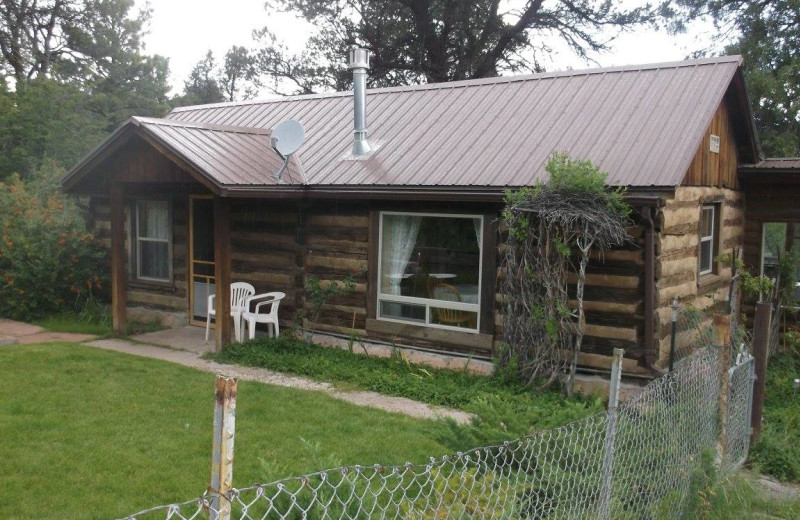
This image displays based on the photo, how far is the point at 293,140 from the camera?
37.0 ft

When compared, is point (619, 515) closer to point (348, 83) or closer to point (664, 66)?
point (664, 66)

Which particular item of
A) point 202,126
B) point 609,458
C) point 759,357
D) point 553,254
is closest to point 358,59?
point 202,126

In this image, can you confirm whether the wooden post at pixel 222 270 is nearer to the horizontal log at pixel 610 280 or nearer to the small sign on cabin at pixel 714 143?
the horizontal log at pixel 610 280

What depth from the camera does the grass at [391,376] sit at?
27.9 ft

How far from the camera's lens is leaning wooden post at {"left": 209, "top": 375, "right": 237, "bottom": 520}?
7.73 feet

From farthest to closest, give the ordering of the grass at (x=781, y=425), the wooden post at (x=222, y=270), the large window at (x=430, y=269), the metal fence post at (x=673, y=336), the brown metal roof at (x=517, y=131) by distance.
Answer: the wooden post at (x=222, y=270)
the large window at (x=430, y=269)
the brown metal roof at (x=517, y=131)
the metal fence post at (x=673, y=336)
the grass at (x=781, y=425)

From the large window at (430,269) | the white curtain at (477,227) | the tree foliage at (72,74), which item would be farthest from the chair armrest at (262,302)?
the tree foliage at (72,74)

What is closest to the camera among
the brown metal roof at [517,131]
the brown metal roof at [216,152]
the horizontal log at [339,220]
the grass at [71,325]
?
the brown metal roof at [517,131]

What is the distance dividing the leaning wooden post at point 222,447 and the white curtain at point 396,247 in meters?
8.09

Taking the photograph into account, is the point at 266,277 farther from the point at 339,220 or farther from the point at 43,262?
the point at 43,262

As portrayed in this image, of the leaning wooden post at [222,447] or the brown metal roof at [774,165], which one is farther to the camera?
the brown metal roof at [774,165]

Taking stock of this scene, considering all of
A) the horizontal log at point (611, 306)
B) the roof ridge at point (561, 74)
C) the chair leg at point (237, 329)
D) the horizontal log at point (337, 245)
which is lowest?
the chair leg at point (237, 329)

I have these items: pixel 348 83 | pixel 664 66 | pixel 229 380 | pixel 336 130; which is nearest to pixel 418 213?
pixel 336 130

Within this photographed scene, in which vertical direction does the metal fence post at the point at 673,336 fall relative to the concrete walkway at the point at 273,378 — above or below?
above
